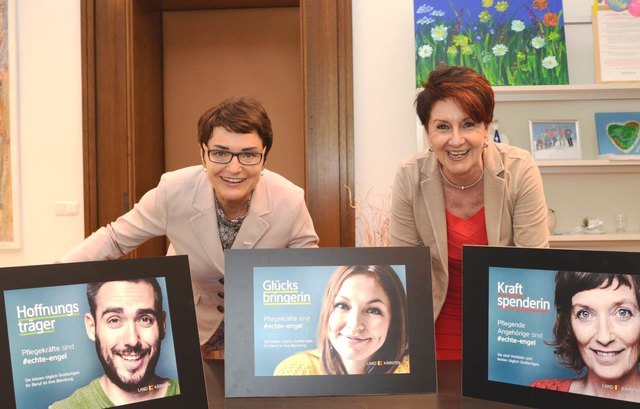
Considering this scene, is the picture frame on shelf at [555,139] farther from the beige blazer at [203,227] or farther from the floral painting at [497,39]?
the beige blazer at [203,227]

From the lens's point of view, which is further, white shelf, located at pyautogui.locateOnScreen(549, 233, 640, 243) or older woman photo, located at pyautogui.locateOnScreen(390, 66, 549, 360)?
white shelf, located at pyautogui.locateOnScreen(549, 233, 640, 243)

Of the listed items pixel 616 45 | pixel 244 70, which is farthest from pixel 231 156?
pixel 244 70

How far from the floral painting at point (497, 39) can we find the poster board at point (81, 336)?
263 cm

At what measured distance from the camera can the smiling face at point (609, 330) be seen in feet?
3.71

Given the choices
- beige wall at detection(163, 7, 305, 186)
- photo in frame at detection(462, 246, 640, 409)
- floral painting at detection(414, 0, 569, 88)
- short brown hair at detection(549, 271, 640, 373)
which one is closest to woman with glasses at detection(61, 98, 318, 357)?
photo in frame at detection(462, 246, 640, 409)

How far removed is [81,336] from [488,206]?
1.18 m

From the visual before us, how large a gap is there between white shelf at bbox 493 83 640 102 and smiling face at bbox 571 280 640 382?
8.19 feet

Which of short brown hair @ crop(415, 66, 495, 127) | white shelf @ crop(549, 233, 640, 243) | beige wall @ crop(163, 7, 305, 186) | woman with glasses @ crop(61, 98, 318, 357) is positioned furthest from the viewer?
beige wall @ crop(163, 7, 305, 186)

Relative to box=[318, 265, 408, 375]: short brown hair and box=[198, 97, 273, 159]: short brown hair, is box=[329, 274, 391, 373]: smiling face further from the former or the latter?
box=[198, 97, 273, 159]: short brown hair

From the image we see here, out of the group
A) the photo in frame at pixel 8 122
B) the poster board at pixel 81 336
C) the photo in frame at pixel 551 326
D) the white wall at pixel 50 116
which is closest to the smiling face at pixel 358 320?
the photo in frame at pixel 551 326

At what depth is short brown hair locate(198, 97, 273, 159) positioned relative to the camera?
179cm

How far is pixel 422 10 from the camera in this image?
359cm

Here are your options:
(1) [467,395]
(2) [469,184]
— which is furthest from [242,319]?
(2) [469,184]

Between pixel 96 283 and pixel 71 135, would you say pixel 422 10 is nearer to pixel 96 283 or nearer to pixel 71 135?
pixel 71 135
